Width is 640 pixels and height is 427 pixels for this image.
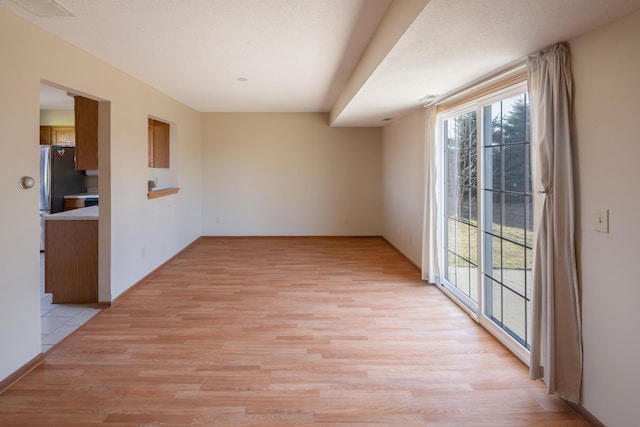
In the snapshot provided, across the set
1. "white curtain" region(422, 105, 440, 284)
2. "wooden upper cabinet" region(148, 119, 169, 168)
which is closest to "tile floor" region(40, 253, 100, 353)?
"wooden upper cabinet" region(148, 119, 169, 168)

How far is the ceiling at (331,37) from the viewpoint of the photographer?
1907 mm

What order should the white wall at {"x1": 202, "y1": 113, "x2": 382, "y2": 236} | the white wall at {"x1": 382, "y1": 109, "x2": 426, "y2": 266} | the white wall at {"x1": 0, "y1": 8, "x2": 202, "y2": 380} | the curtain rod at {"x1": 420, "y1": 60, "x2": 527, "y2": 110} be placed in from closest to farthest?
the white wall at {"x1": 0, "y1": 8, "x2": 202, "y2": 380} → the curtain rod at {"x1": 420, "y1": 60, "x2": 527, "y2": 110} → the white wall at {"x1": 382, "y1": 109, "x2": 426, "y2": 266} → the white wall at {"x1": 202, "y1": 113, "x2": 382, "y2": 236}

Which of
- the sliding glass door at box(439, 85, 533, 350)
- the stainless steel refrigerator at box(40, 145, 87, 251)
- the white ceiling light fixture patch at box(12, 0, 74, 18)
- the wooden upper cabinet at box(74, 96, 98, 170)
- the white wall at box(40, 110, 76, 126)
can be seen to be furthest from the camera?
the white wall at box(40, 110, 76, 126)

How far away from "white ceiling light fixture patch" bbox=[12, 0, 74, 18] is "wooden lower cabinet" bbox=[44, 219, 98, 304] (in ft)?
6.71

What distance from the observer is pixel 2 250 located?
7.83ft

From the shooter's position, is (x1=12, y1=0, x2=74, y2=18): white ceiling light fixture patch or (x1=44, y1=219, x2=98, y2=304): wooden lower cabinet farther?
(x1=44, y1=219, x2=98, y2=304): wooden lower cabinet

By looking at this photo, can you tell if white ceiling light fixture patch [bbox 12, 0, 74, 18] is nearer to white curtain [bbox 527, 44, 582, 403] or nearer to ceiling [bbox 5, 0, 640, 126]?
ceiling [bbox 5, 0, 640, 126]

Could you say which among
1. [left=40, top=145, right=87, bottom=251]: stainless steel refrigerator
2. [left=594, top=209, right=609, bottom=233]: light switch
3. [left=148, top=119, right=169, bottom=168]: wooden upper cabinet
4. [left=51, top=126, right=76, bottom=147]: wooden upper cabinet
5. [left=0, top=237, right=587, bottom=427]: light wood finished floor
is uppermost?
[left=51, top=126, right=76, bottom=147]: wooden upper cabinet

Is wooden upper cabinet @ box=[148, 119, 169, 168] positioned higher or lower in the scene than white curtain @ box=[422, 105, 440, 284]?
higher

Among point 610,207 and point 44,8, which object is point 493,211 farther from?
point 44,8

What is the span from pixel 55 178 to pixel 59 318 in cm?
353

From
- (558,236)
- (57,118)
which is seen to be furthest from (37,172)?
(57,118)

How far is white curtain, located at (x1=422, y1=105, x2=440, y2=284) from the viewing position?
432 cm

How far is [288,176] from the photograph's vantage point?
752 cm
